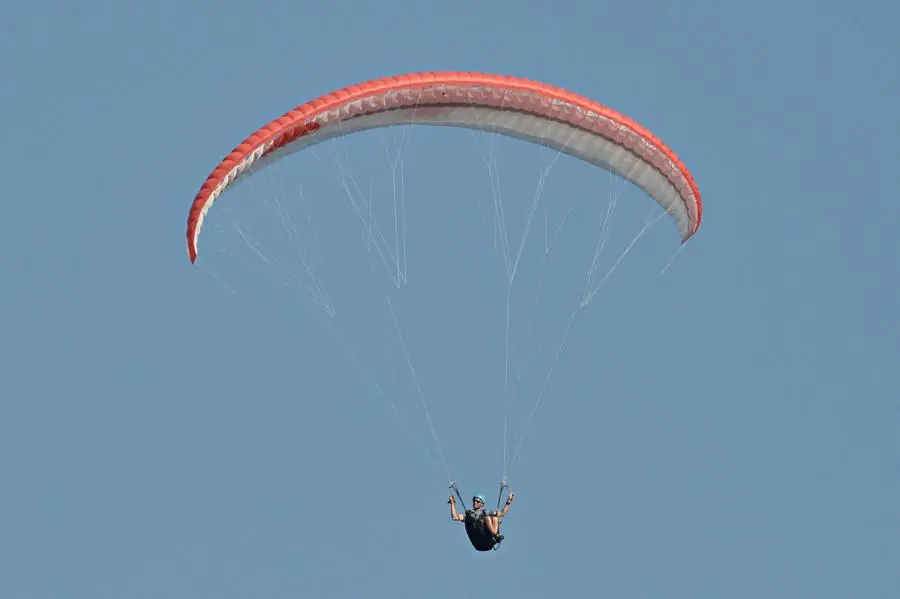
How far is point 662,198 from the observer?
5050 centimetres

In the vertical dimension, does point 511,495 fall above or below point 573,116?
below

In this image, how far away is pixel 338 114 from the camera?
1864 inches

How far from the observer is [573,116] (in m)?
48.9

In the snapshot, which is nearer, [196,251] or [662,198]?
[196,251]

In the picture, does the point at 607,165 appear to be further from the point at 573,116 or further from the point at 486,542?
the point at 486,542

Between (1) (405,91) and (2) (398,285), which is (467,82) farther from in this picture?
(2) (398,285)

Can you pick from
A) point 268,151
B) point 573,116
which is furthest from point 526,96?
point 268,151

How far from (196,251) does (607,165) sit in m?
7.29

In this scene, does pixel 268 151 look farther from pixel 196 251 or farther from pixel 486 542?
pixel 486 542

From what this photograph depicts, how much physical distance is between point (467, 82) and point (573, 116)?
2067 millimetres

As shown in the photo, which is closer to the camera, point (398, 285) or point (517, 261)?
point (398, 285)

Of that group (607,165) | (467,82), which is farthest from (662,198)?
(467,82)

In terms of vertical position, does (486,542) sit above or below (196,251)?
below

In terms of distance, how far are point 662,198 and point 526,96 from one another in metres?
3.45
